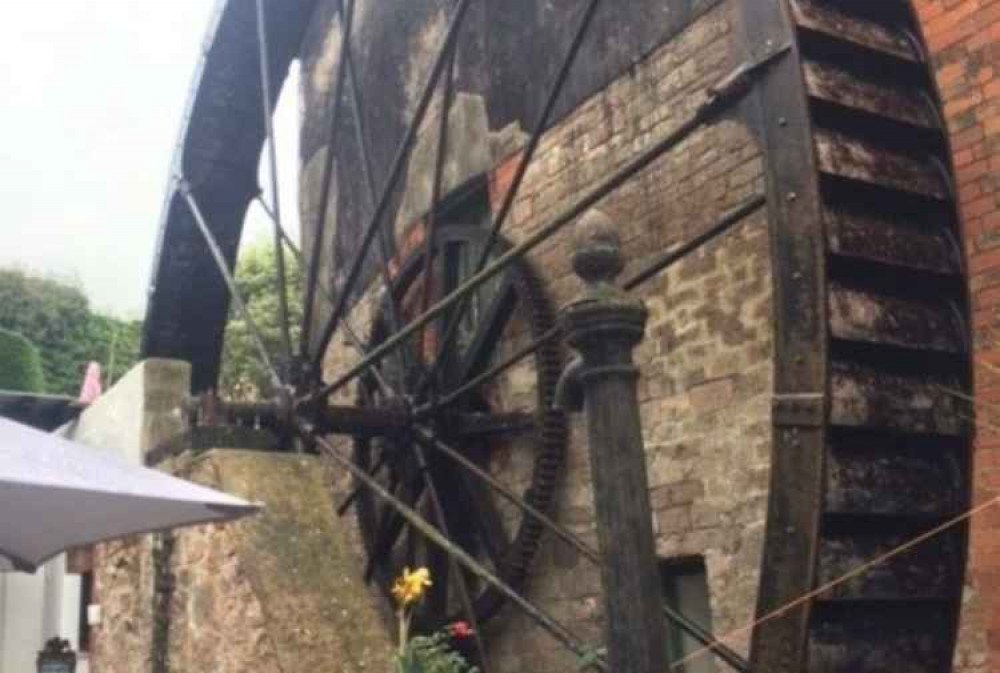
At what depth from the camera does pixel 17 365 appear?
17312 millimetres

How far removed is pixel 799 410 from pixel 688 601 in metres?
1.94

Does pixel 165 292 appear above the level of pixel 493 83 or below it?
below

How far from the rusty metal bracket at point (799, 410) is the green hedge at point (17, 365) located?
15.1m

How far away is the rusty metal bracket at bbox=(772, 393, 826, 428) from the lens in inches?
120

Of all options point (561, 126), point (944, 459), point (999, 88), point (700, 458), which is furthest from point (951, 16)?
point (561, 126)

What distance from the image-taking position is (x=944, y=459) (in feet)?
11.3

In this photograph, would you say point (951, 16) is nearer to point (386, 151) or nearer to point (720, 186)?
point (720, 186)

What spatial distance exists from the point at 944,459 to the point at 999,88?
3.91 feet

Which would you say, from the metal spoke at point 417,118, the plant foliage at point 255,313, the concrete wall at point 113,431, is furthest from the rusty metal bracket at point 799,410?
the plant foliage at point 255,313

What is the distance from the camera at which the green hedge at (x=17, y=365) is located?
16625mm

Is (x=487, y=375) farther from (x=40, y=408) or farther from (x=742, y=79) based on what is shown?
(x=40, y=408)

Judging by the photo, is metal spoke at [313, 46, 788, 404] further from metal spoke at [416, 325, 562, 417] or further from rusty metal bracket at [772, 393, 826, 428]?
rusty metal bracket at [772, 393, 826, 428]

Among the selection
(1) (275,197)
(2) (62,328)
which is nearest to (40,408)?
(1) (275,197)

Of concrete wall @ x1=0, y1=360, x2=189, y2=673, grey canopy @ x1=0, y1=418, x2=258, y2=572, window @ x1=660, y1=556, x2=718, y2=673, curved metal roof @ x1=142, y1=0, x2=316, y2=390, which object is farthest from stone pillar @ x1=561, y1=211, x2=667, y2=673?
curved metal roof @ x1=142, y1=0, x2=316, y2=390
